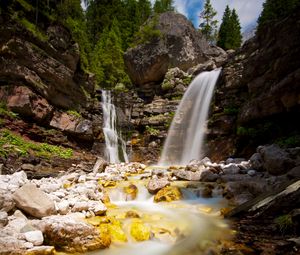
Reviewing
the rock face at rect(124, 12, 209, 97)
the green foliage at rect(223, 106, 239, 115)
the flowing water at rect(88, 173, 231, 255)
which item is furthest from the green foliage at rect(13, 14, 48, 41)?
the green foliage at rect(223, 106, 239, 115)

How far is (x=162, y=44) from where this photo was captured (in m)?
27.2

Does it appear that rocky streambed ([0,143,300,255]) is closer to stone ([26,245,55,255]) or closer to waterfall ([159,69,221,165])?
stone ([26,245,55,255])

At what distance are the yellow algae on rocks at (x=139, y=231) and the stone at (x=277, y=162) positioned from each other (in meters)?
6.05

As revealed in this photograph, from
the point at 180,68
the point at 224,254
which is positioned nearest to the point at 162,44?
the point at 180,68

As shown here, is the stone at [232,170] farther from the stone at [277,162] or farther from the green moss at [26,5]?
the green moss at [26,5]

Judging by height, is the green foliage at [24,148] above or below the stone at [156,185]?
above

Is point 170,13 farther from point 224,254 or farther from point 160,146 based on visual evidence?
point 224,254

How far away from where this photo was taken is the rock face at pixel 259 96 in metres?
13.4

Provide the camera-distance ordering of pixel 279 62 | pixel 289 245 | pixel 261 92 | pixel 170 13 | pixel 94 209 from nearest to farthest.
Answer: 1. pixel 289 245
2. pixel 94 209
3. pixel 279 62
4. pixel 261 92
5. pixel 170 13

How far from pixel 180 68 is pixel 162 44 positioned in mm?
A: 3186

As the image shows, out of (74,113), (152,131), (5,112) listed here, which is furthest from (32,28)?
(152,131)

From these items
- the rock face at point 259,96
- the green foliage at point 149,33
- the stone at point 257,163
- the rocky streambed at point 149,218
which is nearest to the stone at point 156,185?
the rocky streambed at point 149,218

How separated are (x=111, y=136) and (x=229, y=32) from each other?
29.8m

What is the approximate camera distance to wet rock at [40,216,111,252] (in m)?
5.50
